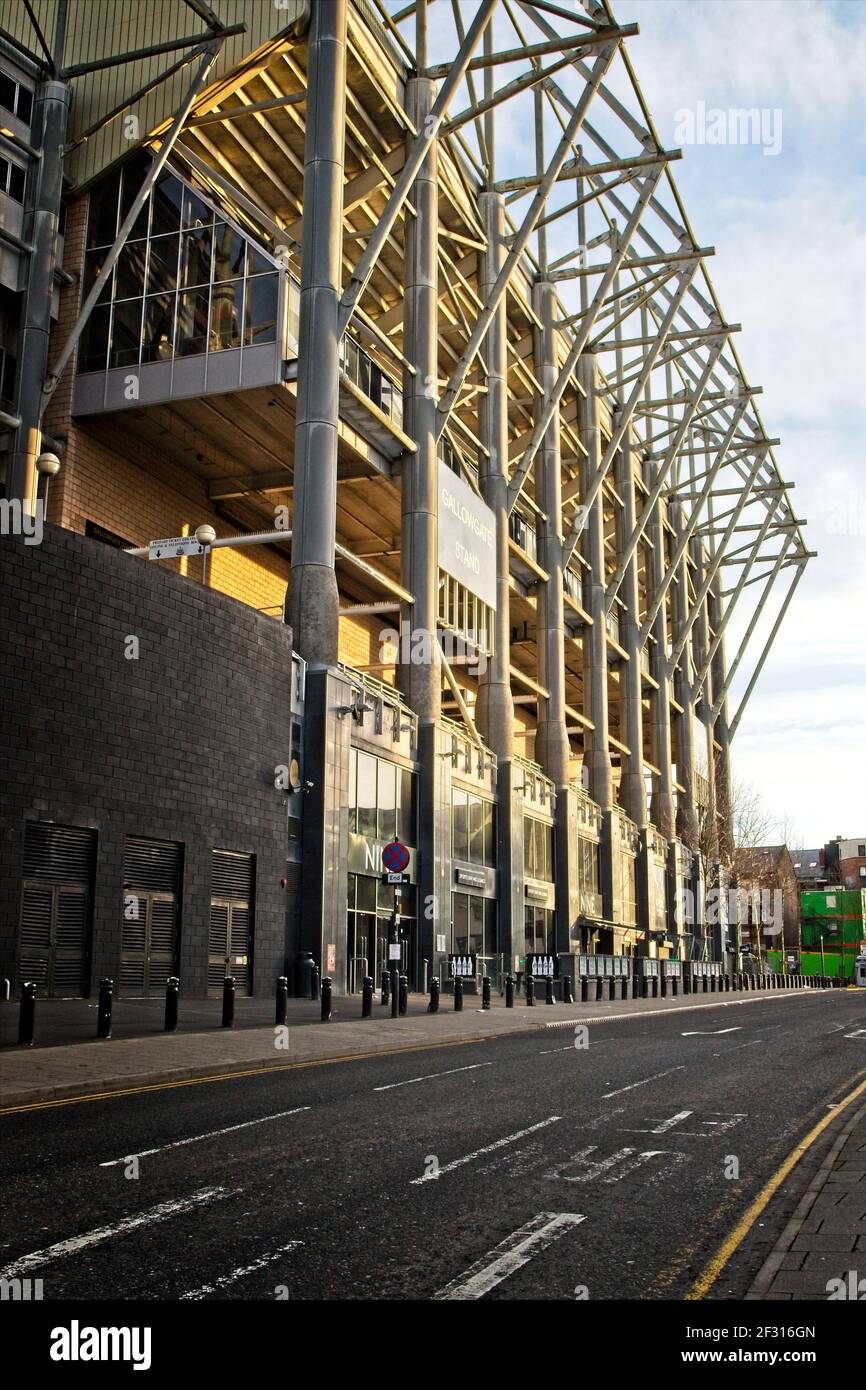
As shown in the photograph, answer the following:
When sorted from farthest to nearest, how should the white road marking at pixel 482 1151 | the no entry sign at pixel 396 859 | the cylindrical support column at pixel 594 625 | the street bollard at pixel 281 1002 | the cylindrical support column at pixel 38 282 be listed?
the cylindrical support column at pixel 594 625 < the cylindrical support column at pixel 38 282 < the no entry sign at pixel 396 859 < the street bollard at pixel 281 1002 < the white road marking at pixel 482 1151

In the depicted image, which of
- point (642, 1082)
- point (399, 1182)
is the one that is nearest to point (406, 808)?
point (642, 1082)

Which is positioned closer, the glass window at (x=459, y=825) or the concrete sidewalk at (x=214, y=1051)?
the concrete sidewalk at (x=214, y=1051)

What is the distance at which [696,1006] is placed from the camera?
37.3 metres

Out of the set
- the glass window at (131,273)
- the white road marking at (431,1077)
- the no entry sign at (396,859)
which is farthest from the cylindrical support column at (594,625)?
the white road marking at (431,1077)

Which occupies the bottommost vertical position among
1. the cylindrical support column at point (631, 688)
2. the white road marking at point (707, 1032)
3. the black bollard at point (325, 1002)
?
the white road marking at point (707, 1032)

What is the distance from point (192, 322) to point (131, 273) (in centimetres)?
285

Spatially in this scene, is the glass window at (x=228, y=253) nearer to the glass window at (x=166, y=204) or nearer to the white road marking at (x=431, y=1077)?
the glass window at (x=166, y=204)

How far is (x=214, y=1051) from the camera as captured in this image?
52.4ft

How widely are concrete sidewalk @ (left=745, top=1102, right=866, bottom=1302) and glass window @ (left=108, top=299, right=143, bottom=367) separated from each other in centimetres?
3277

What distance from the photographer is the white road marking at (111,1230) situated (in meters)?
5.92

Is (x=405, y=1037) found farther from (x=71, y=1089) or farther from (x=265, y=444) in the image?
(x=265, y=444)

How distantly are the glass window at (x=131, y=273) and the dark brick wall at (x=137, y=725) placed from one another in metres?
13.3

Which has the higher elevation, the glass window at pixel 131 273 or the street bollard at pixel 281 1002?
the glass window at pixel 131 273
